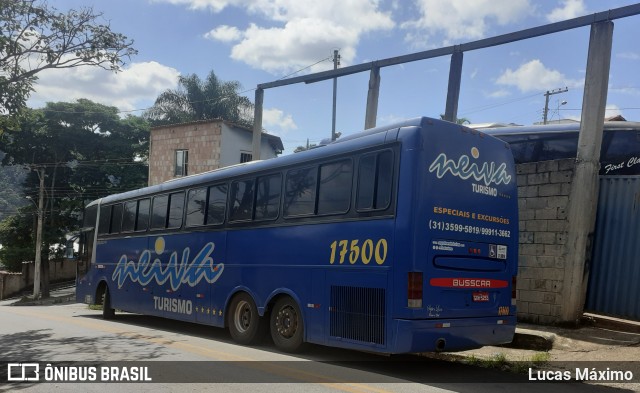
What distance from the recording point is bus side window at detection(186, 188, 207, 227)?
11.4 metres

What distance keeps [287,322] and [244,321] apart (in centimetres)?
134

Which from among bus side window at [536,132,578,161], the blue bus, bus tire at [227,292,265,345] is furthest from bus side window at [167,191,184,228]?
bus side window at [536,132,578,161]

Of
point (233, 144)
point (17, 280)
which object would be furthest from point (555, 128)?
point (17, 280)

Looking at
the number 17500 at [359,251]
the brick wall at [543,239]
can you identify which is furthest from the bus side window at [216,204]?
the brick wall at [543,239]

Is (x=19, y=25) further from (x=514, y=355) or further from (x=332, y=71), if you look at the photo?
(x=514, y=355)

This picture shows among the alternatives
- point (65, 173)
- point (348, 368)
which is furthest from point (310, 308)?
point (65, 173)

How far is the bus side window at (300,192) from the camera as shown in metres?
8.65

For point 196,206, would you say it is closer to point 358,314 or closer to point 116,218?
point 116,218

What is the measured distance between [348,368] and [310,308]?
1.04 m

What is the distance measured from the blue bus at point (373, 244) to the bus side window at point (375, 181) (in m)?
0.02

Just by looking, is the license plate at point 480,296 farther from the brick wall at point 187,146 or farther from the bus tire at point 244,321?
the brick wall at point 187,146

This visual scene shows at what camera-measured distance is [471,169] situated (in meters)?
7.71

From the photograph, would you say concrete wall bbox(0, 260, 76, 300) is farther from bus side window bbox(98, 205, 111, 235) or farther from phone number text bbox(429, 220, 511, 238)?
phone number text bbox(429, 220, 511, 238)

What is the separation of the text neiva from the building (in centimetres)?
2365
